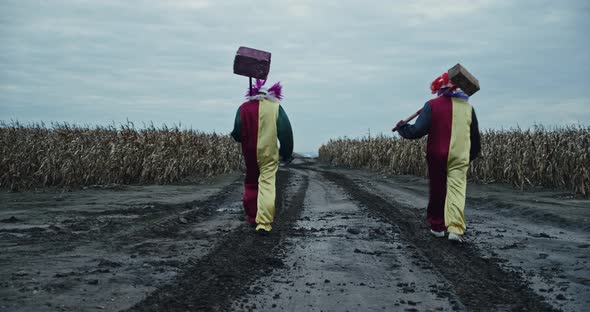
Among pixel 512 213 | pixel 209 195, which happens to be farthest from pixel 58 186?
pixel 512 213

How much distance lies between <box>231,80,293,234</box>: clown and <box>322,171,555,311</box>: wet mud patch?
1.87 metres

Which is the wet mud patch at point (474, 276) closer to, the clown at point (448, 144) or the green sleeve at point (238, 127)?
the clown at point (448, 144)

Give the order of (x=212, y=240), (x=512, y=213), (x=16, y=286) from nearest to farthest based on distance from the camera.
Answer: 1. (x=16, y=286)
2. (x=212, y=240)
3. (x=512, y=213)

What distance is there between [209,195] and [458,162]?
750cm

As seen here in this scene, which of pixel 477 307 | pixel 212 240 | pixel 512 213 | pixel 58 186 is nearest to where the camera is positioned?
pixel 477 307

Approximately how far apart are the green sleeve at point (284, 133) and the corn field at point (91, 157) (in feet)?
30.7

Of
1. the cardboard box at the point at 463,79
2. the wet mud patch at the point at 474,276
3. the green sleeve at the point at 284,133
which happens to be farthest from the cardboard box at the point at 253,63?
the wet mud patch at the point at 474,276

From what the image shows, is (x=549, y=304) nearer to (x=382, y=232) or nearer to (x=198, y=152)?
(x=382, y=232)

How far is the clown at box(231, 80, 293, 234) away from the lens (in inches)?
271

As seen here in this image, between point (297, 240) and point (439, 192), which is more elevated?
point (439, 192)

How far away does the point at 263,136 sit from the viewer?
6906 mm

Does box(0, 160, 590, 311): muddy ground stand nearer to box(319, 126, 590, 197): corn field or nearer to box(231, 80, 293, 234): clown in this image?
box(231, 80, 293, 234): clown

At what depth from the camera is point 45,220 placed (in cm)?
818

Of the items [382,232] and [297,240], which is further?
[382,232]
